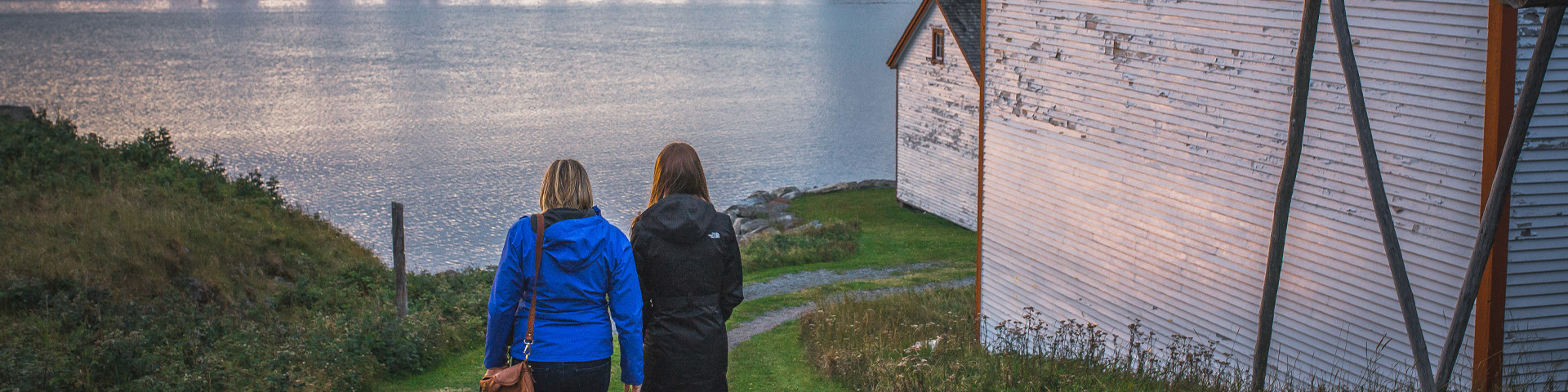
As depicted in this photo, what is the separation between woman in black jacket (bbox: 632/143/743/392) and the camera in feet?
17.3

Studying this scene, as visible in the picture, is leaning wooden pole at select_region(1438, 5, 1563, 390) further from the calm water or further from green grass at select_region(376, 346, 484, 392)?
the calm water

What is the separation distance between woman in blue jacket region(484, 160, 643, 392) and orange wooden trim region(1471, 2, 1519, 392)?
5.20 meters

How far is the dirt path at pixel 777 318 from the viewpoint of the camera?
43.4 feet

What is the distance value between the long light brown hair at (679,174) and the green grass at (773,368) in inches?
173

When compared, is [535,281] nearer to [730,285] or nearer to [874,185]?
[730,285]

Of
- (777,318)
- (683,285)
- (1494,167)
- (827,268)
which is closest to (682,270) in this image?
(683,285)

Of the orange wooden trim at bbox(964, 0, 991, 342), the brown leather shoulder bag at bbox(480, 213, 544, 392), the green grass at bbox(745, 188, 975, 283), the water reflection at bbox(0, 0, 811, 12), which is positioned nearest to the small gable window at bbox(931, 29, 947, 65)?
the green grass at bbox(745, 188, 975, 283)

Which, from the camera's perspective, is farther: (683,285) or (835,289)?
(835,289)

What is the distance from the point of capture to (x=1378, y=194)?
6430 millimetres

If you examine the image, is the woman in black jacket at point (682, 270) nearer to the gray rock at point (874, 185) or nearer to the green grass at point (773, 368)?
the green grass at point (773, 368)

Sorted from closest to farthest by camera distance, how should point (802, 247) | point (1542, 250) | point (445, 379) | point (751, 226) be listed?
point (1542, 250)
point (445, 379)
point (802, 247)
point (751, 226)

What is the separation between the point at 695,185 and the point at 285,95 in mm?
61125

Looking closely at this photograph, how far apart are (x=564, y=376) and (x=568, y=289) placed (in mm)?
436

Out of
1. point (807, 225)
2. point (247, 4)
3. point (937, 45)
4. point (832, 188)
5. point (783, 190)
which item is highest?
point (247, 4)
